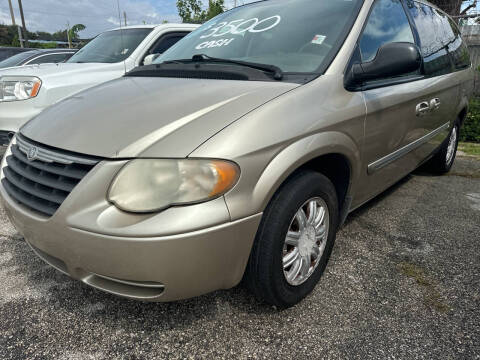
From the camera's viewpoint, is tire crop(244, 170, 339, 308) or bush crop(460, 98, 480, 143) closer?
tire crop(244, 170, 339, 308)

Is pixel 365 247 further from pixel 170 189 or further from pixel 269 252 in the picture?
pixel 170 189

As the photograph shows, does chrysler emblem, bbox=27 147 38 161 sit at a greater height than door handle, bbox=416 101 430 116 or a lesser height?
greater

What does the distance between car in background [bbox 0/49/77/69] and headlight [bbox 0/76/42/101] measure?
260cm

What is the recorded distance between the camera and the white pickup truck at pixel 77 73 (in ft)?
11.9

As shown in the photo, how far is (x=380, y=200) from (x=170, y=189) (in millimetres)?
2539

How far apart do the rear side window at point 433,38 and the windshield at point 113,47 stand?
2994 millimetres

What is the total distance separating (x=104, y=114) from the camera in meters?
1.71

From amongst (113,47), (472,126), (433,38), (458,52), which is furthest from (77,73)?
(472,126)

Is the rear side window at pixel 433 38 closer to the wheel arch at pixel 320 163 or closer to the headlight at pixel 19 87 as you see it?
the wheel arch at pixel 320 163

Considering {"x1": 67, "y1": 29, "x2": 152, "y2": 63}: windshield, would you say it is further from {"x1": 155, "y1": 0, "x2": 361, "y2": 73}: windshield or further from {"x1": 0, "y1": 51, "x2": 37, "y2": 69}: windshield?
{"x1": 0, "y1": 51, "x2": 37, "y2": 69}: windshield

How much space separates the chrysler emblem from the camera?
5.37 ft

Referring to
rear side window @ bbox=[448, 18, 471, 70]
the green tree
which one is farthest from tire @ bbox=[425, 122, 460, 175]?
the green tree

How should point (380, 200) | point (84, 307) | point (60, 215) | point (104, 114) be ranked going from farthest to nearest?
point (380, 200) < point (84, 307) < point (104, 114) < point (60, 215)

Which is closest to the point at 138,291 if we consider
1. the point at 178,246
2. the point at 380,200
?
the point at 178,246
